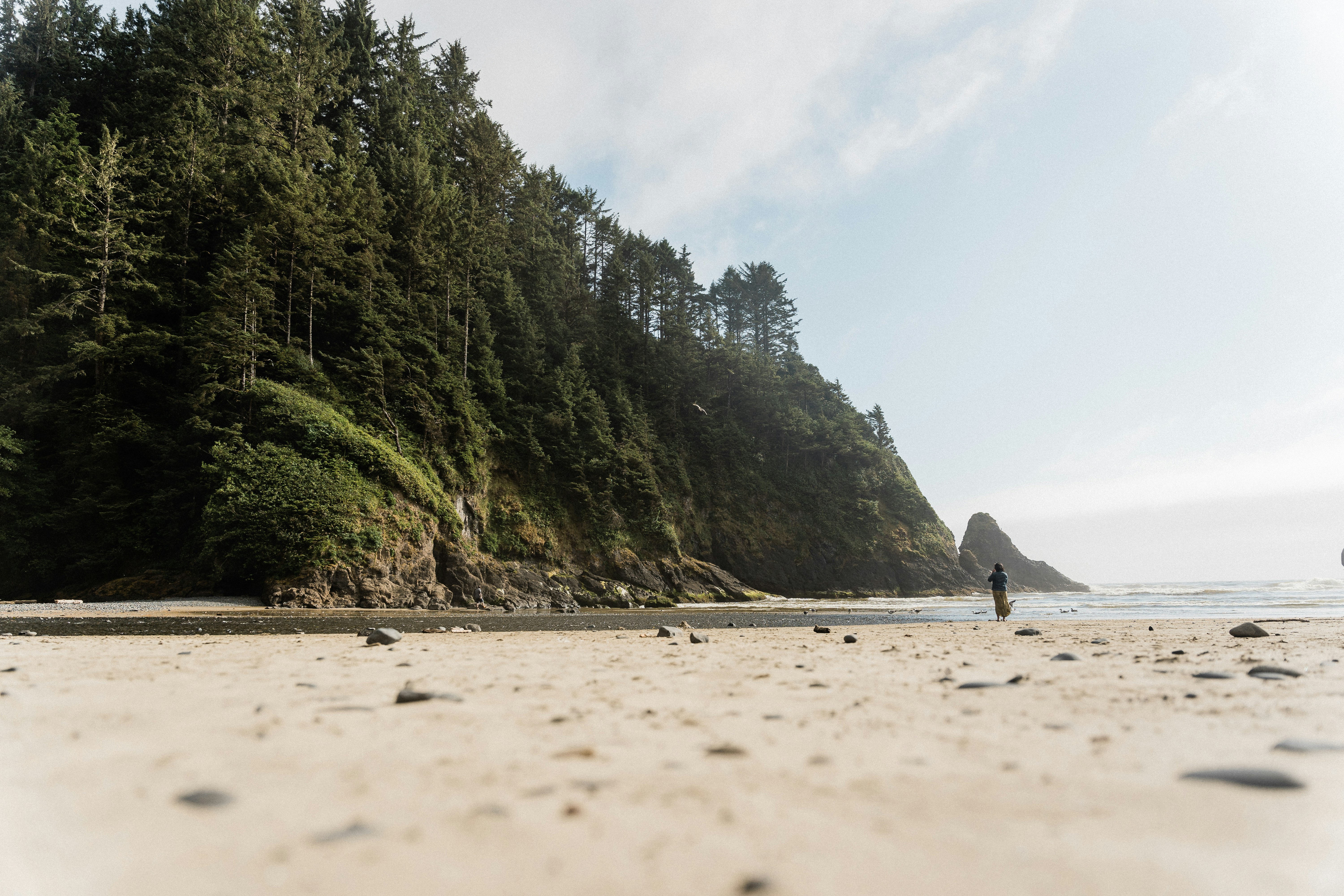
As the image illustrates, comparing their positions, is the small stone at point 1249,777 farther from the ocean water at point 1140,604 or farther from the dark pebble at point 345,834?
the ocean water at point 1140,604

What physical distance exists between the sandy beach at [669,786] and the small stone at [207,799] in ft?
0.11

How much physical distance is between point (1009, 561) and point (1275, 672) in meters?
75.0

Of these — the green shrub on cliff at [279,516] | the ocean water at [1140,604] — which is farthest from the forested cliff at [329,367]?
the ocean water at [1140,604]

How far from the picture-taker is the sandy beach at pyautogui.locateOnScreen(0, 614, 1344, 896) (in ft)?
4.35

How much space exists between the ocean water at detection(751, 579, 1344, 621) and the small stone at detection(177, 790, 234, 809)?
60.4ft

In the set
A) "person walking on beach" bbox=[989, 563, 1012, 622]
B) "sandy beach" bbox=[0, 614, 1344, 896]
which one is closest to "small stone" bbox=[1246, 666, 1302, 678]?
"sandy beach" bbox=[0, 614, 1344, 896]

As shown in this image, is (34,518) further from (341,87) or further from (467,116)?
(467,116)

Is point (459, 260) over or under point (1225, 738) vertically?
over

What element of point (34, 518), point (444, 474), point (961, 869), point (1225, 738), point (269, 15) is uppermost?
point (269, 15)

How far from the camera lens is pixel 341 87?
3650 cm

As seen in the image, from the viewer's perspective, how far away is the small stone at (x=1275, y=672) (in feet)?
13.6

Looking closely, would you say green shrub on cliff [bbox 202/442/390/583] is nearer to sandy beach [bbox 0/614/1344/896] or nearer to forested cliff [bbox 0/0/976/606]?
forested cliff [bbox 0/0/976/606]

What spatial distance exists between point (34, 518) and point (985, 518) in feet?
271

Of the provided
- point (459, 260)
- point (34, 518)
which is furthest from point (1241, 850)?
point (459, 260)
